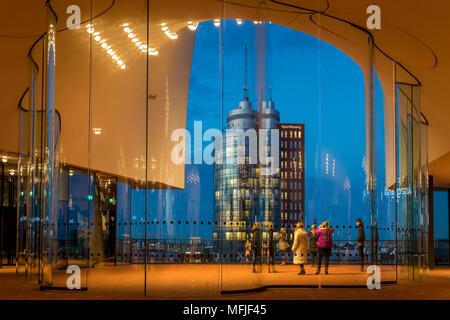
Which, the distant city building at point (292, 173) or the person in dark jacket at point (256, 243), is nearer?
the person in dark jacket at point (256, 243)

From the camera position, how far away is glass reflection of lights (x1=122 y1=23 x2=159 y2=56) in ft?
34.3

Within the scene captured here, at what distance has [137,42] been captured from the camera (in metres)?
10.6

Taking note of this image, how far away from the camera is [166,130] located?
10.3 m

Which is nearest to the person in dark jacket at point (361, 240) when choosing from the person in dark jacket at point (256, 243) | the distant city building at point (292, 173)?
the distant city building at point (292, 173)

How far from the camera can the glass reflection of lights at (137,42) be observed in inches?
411

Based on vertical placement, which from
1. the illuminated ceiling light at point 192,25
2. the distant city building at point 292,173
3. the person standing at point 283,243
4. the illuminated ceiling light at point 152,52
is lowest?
the person standing at point 283,243

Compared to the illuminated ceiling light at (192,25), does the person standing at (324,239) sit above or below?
below

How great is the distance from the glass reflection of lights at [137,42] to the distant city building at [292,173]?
3.19 meters

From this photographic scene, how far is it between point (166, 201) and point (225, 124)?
1701mm

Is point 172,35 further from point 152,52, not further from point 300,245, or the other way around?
point 300,245

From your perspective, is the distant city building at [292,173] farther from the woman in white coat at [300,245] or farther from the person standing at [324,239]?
the person standing at [324,239]

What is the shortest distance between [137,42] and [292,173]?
488cm

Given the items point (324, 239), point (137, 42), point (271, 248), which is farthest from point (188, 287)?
point (324, 239)

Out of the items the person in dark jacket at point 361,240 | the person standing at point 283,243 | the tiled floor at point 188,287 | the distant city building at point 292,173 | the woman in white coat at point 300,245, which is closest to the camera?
the tiled floor at point 188,287
